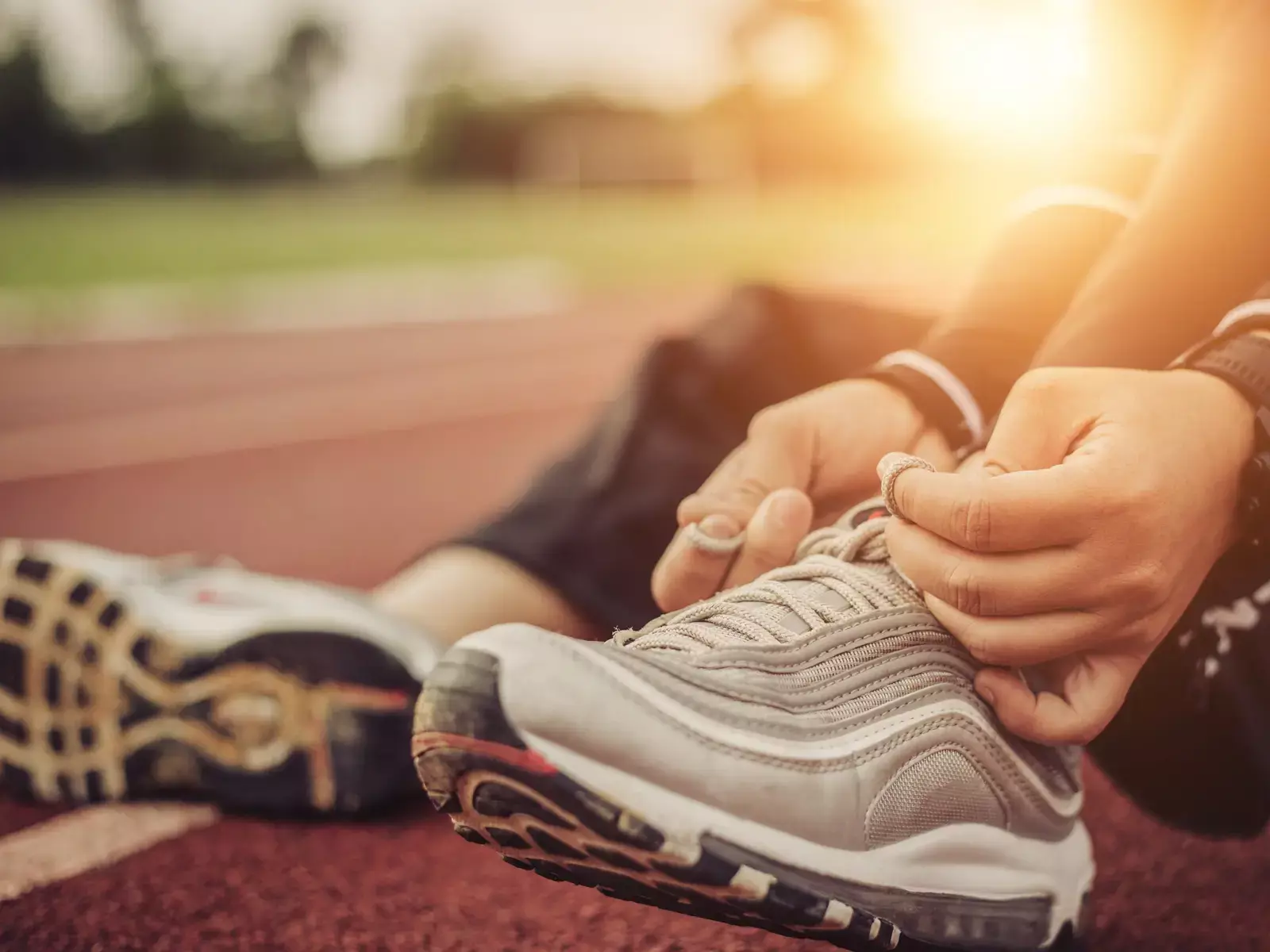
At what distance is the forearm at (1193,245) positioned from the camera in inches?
40.5

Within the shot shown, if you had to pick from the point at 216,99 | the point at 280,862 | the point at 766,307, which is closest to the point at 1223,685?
the point at 766,307

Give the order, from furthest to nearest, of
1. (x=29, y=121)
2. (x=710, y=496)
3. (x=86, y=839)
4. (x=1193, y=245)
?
1. (x=29, y=121)
2. (x=86, y=839)
3. (x=710, y=496)
4. (x=1193, y=245)

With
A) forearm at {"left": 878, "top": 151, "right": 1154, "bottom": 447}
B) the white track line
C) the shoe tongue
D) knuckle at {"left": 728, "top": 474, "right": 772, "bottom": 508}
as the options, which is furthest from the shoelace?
the white track line

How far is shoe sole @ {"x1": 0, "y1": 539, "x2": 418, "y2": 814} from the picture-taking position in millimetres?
1367

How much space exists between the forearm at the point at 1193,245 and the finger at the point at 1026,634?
0.76 feet

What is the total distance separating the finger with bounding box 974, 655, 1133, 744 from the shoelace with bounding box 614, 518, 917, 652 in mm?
100

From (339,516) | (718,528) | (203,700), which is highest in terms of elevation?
(718,528)

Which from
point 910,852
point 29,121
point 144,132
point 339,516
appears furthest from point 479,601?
point 144,132

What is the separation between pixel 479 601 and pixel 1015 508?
2.74 ft

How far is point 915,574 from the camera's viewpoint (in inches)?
35.9

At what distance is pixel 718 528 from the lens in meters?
1.11

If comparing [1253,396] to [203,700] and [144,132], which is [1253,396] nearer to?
[203,700]

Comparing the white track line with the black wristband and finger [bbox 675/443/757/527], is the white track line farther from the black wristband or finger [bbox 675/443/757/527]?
the black wristband

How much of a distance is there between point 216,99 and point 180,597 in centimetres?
3675
